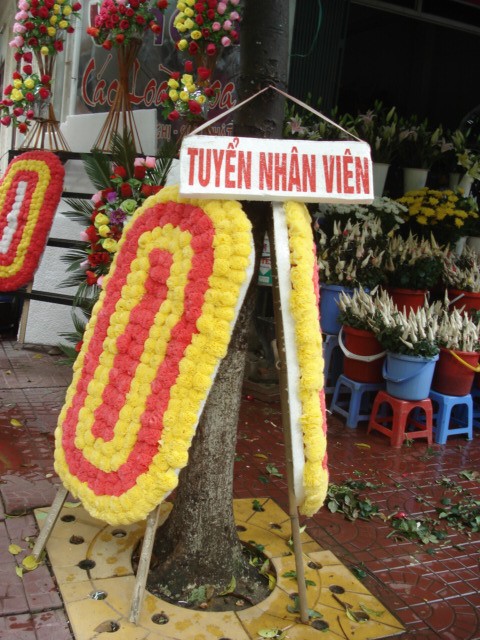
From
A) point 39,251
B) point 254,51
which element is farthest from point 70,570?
point 39,251

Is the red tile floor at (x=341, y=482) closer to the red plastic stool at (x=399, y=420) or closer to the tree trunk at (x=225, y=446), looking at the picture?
the red plastic stool at (x=399, y=420)

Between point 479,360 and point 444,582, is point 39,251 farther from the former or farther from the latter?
point 444,582

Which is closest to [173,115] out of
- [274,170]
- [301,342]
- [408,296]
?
[408,296]

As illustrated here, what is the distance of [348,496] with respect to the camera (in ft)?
13.5

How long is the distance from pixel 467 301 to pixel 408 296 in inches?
24.7

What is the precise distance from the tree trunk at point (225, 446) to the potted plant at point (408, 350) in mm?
2327

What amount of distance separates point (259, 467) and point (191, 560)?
4.84 ft

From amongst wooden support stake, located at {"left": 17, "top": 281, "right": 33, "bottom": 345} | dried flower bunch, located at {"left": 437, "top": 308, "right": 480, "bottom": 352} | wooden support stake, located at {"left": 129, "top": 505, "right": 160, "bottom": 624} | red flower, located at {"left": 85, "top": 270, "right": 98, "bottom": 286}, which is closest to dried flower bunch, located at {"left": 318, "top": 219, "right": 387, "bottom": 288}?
dried flower bunch, located at {"left": 437, "top": 308, "right": 480, "bottom": 352}

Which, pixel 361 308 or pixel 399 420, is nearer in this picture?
pixel 399 420

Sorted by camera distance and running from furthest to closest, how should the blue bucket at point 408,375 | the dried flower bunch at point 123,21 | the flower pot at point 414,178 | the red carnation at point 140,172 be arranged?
the flower pot at point 414,178 → the dried flower bunch at point 123,21 → the blue bucket at point 408,375 → the red carnation at point 140,172

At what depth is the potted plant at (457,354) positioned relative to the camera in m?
5.28

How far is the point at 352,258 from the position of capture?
571cm

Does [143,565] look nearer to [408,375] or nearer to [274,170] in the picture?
[274,170]

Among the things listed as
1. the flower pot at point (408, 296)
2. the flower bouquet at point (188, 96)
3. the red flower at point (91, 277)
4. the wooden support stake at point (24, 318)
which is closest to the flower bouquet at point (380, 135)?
the flower pot at point (408, 296)
